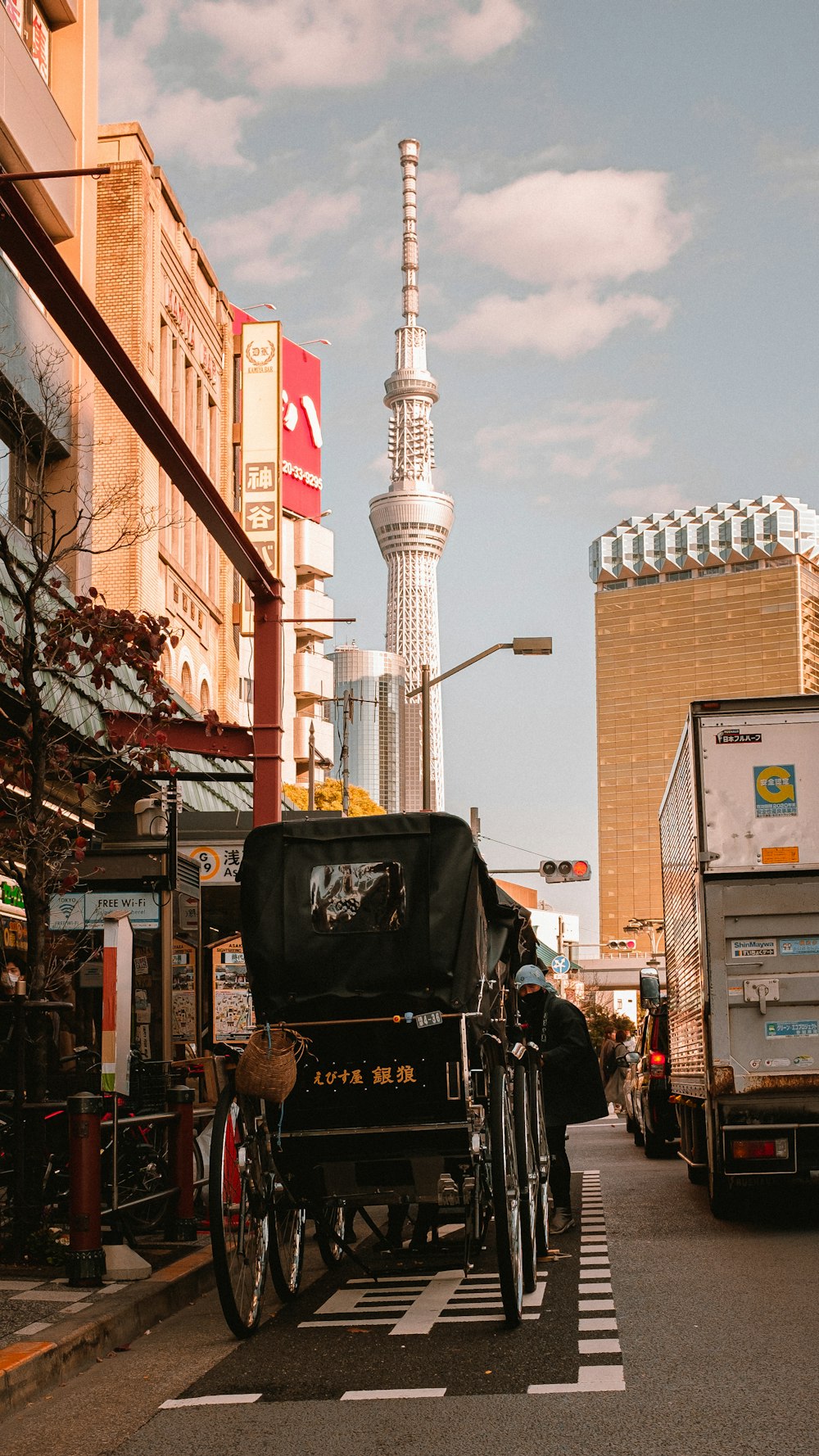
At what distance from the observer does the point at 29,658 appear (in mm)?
11086

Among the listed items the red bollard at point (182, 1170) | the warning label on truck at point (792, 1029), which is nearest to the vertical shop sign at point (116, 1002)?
the red bollard at point (182, 1170)

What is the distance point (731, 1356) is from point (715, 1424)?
4.22ft

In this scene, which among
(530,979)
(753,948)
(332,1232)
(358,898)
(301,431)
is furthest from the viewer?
(301,431)

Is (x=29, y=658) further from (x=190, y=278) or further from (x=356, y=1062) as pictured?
(x=190, y=278)

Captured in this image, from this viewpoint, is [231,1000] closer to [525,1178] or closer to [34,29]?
[525,1178]

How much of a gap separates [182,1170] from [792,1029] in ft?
15.2

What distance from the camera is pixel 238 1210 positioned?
8008 millimetres

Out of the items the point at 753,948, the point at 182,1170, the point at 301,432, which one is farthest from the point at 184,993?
the point at 301,432

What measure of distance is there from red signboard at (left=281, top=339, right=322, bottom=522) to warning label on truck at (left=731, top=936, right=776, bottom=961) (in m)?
60.8

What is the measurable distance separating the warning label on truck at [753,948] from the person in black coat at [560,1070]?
1.28m

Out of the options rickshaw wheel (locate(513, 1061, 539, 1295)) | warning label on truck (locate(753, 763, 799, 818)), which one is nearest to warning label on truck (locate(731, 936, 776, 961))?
warning label on truck (locate(753, 763, 799, 818))

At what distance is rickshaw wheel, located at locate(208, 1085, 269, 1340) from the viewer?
7660 millimetres

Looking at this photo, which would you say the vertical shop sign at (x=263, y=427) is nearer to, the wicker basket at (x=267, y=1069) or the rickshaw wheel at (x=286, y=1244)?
the rickshaw wheel at (x=286, y=1244)

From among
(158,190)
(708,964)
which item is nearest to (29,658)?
(708,964)
